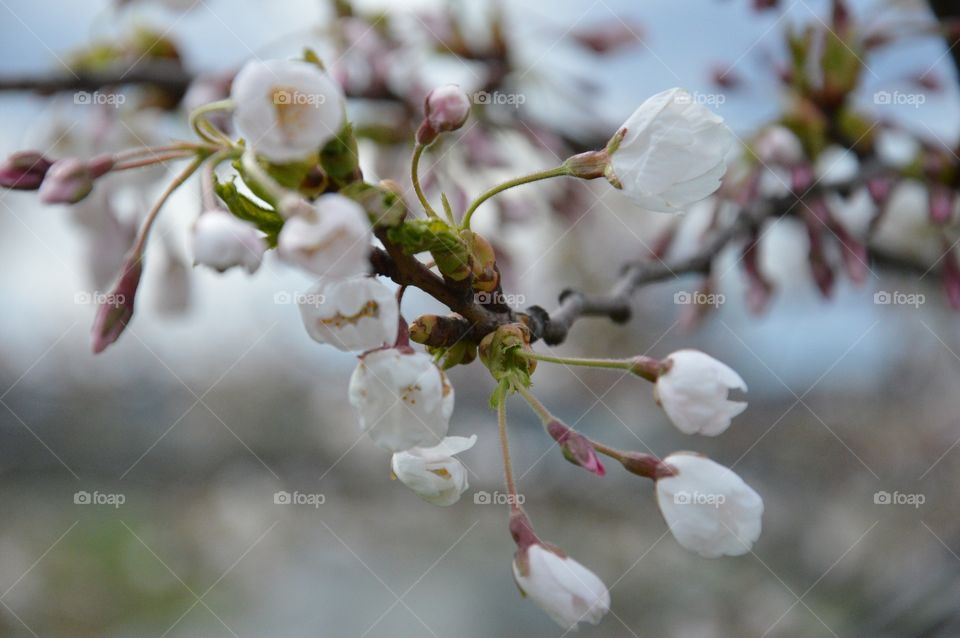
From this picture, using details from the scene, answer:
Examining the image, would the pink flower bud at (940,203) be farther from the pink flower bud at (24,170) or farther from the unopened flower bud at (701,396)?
the pink flower bud at (24,170)

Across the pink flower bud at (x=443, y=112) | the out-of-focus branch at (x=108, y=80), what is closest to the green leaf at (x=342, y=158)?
the pink flower bud at (x=443, y=112)

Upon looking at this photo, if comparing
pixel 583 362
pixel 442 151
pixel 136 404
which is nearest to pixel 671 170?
pixel 583 362

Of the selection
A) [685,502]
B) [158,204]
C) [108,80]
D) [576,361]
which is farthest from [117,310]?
[108,80]

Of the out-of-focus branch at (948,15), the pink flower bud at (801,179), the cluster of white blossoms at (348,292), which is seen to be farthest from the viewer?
the pink flower bud at (801,179)

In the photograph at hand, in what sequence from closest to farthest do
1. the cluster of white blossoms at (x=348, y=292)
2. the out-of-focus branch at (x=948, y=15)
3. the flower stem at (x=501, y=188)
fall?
the cluster of white blossoms at (x=348, y=292)
the flower stem at (x=501, y=188)
the out-of-focus branch at (x=948, y=15)

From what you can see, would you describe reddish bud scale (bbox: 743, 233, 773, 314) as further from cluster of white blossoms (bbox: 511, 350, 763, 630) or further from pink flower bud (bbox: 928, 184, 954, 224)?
cluster of white blossoms (bbox: 511, 350, 763, 630)

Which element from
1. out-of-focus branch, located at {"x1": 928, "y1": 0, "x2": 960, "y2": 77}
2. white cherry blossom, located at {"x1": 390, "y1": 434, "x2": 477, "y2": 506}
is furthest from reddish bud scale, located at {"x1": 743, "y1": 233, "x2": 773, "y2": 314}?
white cherry blossom, located at {"x1": 390, "y1": 434, "x2": 477, "y2": 506}

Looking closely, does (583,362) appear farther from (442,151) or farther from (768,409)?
(768,409)
